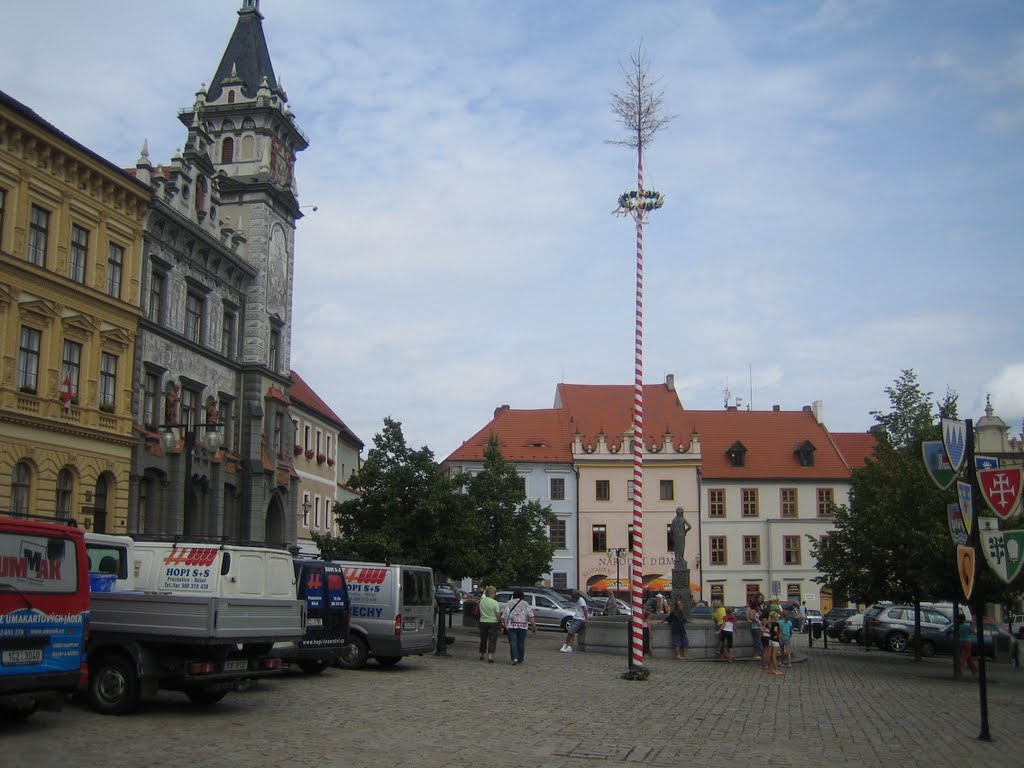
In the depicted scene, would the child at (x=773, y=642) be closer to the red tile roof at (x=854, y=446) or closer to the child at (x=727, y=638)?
the child at (x=727, y=638)

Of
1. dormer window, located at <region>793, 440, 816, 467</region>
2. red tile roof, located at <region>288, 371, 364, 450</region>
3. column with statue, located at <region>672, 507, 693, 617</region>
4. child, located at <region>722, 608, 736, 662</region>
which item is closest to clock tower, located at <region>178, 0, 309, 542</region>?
red tile roof, located at <region>288, 371, 364, 450</region>

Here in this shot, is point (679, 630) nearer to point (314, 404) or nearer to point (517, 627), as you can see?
point (517, 627)

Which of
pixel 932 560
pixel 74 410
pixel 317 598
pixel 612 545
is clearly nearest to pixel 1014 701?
pixel 932 560

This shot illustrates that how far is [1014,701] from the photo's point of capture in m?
21.0

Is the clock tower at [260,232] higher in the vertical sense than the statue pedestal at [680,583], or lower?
higher

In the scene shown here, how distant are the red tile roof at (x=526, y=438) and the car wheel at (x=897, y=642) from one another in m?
34.2

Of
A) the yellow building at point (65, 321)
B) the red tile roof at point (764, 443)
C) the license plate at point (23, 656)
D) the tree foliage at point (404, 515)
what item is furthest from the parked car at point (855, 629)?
the license plate at point (23, 656)

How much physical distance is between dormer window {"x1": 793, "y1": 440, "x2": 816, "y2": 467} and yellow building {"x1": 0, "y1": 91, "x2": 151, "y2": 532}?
49.1 metres

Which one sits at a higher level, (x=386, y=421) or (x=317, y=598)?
(x=386, y=421)

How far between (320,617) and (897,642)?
25.2 m

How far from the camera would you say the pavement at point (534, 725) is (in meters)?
11.5

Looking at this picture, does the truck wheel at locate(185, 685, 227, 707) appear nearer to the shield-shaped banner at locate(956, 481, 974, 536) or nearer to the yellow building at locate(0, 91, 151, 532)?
the shield-shaped banner at locate(956, 481, 974, 536)

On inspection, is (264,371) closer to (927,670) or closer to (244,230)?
(244,230)

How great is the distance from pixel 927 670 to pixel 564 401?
46820 millimetres
